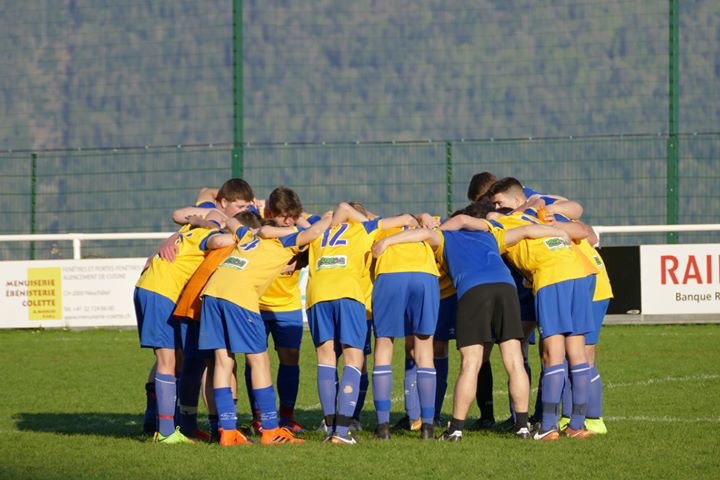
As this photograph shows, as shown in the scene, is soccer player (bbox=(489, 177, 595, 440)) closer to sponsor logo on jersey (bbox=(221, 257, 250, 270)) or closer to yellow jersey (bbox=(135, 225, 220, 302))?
sponsor logo on jersey (bbox=(221, 257, 250, 270))

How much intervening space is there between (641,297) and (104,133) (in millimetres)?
8902

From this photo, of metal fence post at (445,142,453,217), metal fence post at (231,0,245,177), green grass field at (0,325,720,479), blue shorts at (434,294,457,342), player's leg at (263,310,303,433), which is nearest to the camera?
green grass field at (0,325,720,479)

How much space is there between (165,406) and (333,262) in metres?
1.59

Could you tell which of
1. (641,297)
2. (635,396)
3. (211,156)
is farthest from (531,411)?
(211,156)

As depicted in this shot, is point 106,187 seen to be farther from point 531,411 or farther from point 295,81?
point 531,411

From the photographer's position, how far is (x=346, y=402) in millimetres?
9148

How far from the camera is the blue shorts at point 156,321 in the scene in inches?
375

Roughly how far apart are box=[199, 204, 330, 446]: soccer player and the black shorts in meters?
1.41

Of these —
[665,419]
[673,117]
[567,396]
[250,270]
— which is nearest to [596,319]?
[567,396]

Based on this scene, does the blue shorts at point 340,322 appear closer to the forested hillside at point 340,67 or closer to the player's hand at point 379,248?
the player's hand at point 379,248

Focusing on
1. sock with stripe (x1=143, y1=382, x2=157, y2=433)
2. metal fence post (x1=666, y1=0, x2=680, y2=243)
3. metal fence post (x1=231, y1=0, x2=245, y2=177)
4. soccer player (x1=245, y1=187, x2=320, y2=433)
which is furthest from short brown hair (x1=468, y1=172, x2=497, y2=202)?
metal fence post (x1=231, y1=0, x2=245, y2=177)

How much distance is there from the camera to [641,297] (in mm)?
18703

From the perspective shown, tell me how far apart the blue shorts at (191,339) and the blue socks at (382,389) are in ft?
4.13

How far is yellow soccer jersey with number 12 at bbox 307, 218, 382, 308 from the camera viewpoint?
9289 mm
